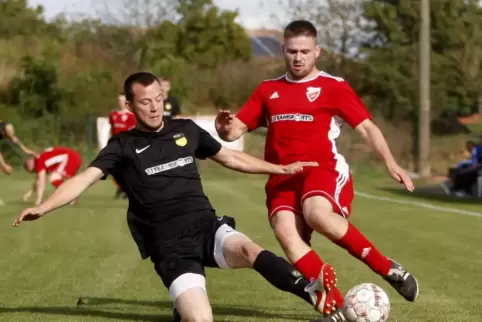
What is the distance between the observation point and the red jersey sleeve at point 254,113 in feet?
23.6

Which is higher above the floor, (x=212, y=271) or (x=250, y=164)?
(x=250, y=164)

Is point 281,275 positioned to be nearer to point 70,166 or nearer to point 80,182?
point 80,182


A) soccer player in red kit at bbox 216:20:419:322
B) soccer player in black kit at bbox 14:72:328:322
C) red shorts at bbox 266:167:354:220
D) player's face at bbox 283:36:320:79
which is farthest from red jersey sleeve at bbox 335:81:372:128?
soccer player in black kit at bbox 14:72:328:322

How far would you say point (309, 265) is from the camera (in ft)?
21.3

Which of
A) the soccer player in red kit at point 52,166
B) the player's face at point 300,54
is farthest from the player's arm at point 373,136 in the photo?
the soccer player in red kit at point 52,166

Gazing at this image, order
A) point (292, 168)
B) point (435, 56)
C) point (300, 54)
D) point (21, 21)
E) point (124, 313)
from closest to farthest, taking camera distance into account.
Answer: point (292, 168)
point (300, 54)
point (124, 313)
point (435, 56)
point (21, 21)

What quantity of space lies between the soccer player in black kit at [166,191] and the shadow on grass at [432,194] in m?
13.7

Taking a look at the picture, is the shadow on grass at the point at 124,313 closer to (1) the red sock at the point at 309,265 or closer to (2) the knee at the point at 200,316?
(1) the red sock at the point at 309,265

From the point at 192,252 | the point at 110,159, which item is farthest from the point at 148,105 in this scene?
the point at 192,252

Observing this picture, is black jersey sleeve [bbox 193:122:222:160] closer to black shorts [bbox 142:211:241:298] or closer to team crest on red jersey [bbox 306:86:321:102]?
black shorts [bbox 142:211:241:298]

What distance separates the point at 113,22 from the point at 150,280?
4192 centimetres

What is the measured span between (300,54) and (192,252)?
1.56m

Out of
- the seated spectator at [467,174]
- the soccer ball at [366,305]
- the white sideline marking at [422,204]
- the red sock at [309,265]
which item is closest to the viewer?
the soccer ball at [366,305]

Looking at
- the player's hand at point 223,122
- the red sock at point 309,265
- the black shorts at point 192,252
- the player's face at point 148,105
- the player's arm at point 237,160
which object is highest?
the player's face at point 148,105
